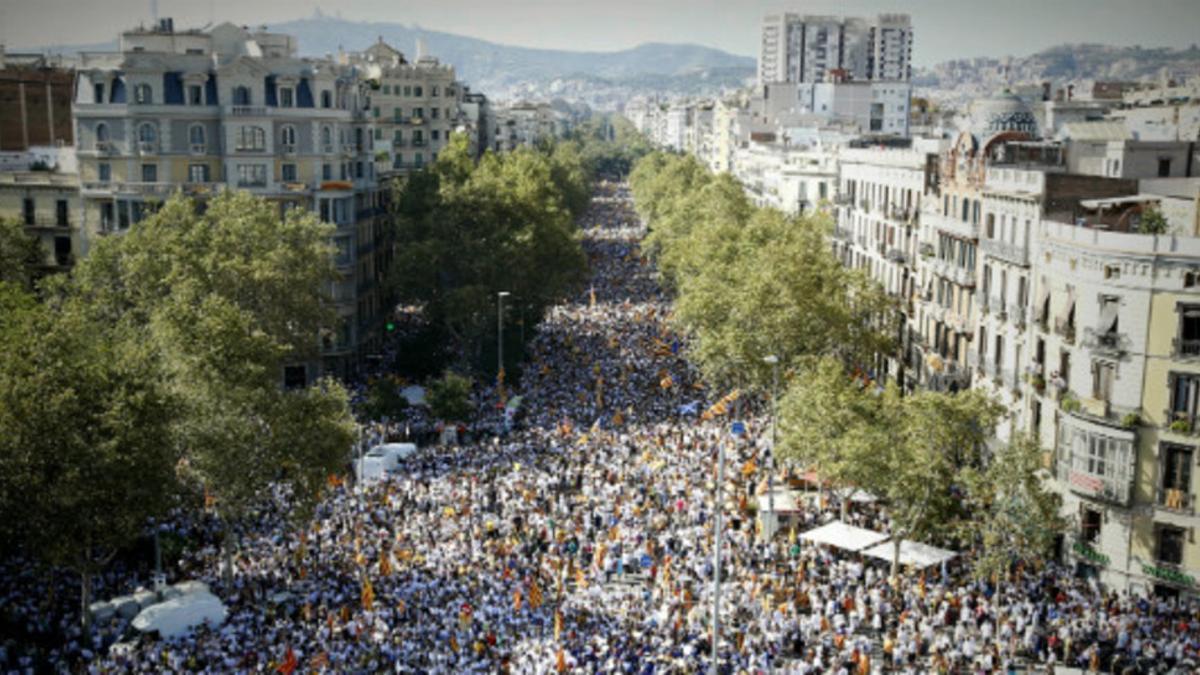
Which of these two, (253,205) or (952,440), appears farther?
(253,205)

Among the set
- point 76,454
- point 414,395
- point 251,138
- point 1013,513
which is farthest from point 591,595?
point 251,138

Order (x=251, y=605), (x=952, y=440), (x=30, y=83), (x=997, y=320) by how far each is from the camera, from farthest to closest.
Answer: (x=30, y=83), (x=997, y=320), (x=952, y=440), (x=251, y=605)

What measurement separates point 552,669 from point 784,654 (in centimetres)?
667

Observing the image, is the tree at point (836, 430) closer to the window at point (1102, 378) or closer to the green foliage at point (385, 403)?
the window at point (1102, 378)

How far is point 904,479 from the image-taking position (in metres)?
36.3

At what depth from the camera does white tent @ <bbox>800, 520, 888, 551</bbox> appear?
125 ft

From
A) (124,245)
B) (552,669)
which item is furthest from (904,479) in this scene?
(124,245)

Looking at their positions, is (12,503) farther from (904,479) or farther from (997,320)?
(997,320)

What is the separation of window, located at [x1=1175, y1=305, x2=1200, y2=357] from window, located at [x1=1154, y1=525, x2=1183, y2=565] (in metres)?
5.44

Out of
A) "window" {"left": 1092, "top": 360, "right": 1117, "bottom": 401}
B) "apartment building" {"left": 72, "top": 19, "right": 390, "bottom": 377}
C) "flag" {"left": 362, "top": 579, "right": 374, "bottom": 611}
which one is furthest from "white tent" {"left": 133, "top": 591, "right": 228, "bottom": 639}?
"apartment building" {"left": 72, "top": 19, "right": 390, "bottom": 377}

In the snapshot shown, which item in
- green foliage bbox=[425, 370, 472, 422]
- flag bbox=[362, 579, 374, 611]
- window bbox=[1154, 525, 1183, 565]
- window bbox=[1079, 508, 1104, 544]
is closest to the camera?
flag bbox=[362, 579, 374, 611]

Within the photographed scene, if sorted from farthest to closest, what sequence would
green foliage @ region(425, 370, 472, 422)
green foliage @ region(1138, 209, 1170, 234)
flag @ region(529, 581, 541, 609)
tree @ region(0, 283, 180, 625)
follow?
1. green foliage @ region(425, 370, 472, 422)
2. green foliage @ region(1138, 209, 1170, 234)
3. flag @ region(529, 581, 541, 609)
4. tree @ region(0, 283, 180, 625)

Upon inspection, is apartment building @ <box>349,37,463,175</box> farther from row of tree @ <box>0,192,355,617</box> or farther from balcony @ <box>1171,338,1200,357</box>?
balcony @ <box>1171,338,1200,357</box>

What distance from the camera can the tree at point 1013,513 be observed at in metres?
34.7
